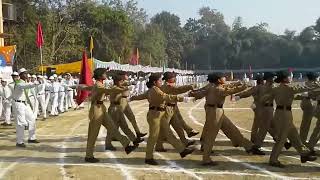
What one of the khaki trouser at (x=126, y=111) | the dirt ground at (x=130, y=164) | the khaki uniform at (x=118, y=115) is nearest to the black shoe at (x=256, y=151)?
the dirt ground at (x=130, y=164)

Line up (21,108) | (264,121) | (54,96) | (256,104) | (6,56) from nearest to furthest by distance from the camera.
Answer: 1. (264,121)
2. (256,104)
3. (21,108)
4. (54,96)
5. (6,56)

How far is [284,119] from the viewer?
9258 millimetres

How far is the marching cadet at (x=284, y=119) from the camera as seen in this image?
30.2ft

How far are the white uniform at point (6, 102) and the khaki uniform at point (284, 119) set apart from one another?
447 inches

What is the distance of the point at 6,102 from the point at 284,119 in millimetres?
11713

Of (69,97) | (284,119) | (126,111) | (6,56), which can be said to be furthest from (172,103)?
(69,97)

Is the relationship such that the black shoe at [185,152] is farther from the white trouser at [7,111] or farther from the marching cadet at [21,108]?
the white trouser at [7,111]

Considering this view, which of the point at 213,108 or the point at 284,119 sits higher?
the point at 213,108

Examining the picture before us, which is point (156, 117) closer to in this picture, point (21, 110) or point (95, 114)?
point (95, 114)

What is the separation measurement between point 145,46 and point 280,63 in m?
26.4

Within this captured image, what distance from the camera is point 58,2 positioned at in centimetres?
4834

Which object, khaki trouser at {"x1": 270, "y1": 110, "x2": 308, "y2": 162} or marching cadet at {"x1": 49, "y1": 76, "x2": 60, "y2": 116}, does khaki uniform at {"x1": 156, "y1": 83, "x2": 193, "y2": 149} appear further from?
marching cadet at {"x1": 49, "y1": 76, "x2": 60, "y2": 116}

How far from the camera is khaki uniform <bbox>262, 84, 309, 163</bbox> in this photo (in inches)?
363

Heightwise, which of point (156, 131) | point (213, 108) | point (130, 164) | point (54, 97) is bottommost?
point (130, 164)
